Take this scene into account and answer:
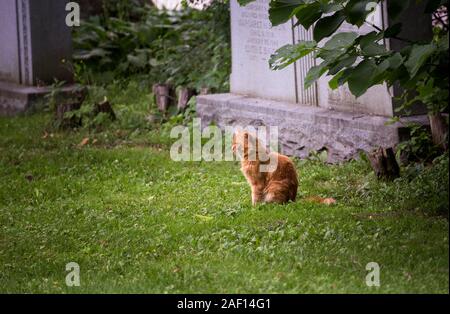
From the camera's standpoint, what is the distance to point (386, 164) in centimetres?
845

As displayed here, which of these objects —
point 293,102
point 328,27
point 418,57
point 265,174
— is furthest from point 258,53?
point 418,57

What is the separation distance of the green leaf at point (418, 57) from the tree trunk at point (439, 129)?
2.49 meters

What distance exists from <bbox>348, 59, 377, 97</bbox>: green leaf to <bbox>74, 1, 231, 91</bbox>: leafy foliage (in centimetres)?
605

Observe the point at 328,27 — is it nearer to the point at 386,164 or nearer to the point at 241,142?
the point at 241,142

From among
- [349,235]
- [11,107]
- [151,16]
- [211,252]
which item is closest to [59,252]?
[211,252]

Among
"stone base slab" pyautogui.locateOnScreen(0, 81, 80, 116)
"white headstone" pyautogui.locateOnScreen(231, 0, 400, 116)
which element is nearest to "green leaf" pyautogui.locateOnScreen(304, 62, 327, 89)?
"white headstone" pyautogui.locateOnScreen(231, 0, 400, 116)

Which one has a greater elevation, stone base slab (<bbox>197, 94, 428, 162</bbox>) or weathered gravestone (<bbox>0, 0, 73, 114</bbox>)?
weathered gravestone (<bbox>0, 0, 73, 114</bbox>)

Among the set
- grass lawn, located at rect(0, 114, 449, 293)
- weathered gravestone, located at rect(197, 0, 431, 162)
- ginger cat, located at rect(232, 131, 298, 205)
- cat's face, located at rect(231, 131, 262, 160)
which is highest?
weathered gravestone, located at rect(197, 0, 431, 162)

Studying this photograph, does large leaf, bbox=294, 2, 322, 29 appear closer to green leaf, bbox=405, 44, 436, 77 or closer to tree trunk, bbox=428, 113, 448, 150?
green leaf, bbox=405, 44, 436, 77

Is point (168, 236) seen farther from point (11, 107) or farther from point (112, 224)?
point (11, 107)

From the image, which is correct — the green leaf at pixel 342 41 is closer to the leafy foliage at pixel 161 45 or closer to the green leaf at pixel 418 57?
Answer: the green leaf at pixel 418 57

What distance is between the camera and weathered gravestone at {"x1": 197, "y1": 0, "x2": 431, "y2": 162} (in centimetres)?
922

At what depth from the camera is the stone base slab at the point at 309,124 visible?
30.0 ft

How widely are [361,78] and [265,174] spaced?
1921 millimetres
